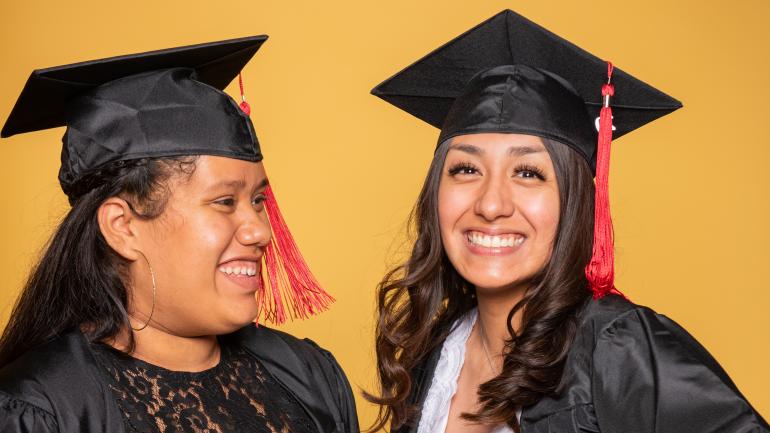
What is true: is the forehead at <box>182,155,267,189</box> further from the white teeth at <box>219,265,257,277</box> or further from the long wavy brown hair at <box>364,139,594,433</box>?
the long wavy brown hair at <box>364,139,594,433</box>

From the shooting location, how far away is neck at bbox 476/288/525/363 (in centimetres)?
305

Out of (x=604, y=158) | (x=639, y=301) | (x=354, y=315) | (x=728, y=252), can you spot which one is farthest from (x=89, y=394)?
(x=728, y=252)

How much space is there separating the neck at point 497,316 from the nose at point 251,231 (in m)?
0.76

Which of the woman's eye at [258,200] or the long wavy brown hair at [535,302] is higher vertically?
the woman's eye at [258,200]

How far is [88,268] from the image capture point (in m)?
2.64

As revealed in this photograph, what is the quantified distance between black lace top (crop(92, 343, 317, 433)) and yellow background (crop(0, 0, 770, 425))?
66.6 inches

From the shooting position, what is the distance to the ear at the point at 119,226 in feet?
8.48

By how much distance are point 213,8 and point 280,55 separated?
0.36m

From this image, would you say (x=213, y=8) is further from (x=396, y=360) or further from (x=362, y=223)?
(x=396, y=360)

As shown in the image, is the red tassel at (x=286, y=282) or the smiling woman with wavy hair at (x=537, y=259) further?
the red tassel at (x=286, y=282)

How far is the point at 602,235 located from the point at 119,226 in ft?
4.21

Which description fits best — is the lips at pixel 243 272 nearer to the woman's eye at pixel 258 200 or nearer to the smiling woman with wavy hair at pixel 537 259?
the woman's eye at pixel 258 200

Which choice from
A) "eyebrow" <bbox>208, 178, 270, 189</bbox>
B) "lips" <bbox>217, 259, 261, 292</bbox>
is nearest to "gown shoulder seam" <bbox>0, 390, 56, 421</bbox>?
"lips" <bbox>217, 259, 261, 292</bbox>

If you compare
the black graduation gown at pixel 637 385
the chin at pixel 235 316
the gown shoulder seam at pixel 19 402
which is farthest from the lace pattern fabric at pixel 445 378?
the gown shoulder seam at pixel 19 402
